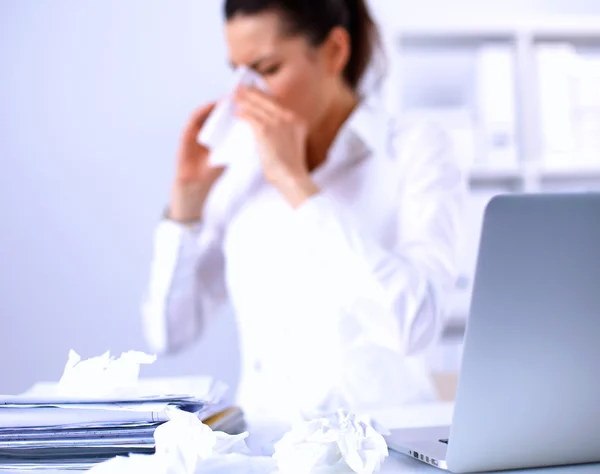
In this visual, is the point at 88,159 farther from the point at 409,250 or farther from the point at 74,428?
the point at 74,428

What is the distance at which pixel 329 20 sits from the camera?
151 centimetres

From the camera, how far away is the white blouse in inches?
46.1

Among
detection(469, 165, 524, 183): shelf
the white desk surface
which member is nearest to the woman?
the white desk surface

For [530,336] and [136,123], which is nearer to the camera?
[530,336]

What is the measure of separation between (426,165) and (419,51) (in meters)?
1.05

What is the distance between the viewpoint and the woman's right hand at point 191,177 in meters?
1.57

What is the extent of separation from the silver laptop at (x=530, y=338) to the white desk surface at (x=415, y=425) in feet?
0.09

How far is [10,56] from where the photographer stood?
7.82 feet

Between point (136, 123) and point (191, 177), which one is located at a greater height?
point (136, 123)

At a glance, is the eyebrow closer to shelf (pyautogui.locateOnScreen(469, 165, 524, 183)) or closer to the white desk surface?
the white desk surface

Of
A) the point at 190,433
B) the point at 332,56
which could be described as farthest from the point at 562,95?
the point at 190,433

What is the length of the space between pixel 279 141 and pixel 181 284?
0.41 m

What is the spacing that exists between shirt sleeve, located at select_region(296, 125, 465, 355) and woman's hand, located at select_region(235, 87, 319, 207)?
91mm

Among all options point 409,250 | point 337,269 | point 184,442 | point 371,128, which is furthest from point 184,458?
point 371,128
